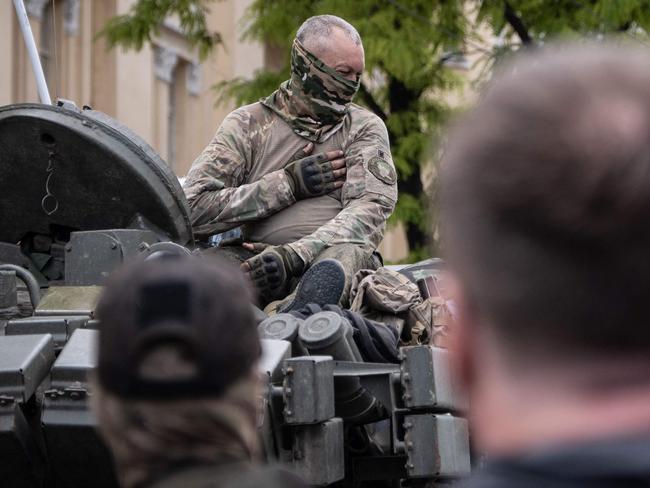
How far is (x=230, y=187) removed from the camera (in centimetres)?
704

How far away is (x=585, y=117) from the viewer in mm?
1566

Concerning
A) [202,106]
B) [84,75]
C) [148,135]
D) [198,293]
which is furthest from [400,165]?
[198,293]

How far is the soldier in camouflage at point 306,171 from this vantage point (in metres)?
6.69

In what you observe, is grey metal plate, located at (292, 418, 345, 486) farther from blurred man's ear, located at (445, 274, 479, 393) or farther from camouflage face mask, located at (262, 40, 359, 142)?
blurred man's ear, located at (445, 274, 479, 393)

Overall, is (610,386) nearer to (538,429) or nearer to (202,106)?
(538,429)

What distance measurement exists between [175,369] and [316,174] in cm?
491

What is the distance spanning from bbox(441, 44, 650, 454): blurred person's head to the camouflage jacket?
4886 mm

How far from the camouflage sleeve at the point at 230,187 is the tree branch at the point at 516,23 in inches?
349

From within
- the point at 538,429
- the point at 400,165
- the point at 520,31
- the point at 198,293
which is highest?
the point at 520,31

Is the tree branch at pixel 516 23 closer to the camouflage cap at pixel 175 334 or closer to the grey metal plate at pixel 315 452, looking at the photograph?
the grey metal plate at pixel 315 452

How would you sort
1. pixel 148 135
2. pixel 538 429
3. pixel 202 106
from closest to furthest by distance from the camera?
1. pixel 538 429
2. pixel 148 135
3. pixel 202 106

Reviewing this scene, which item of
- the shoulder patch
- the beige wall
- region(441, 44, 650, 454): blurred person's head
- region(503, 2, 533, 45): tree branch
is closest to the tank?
the shoulder patch

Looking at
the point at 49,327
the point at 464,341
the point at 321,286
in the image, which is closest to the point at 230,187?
the point at 321,286

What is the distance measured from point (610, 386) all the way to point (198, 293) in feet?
2.04
